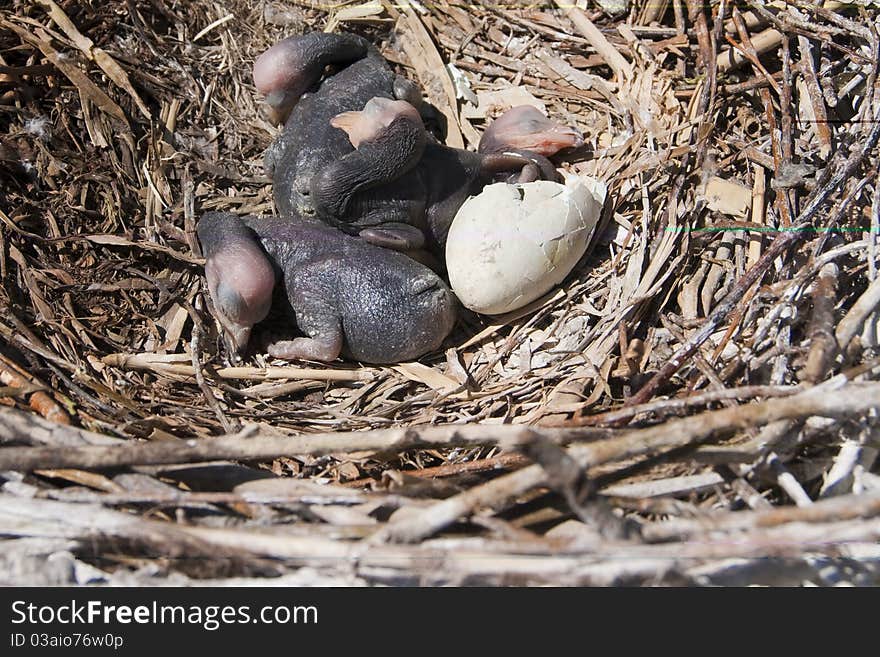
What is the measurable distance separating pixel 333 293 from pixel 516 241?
1.84 feet

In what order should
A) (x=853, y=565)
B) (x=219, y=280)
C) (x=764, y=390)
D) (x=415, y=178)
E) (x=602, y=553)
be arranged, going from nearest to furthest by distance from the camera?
1. (x=602, y=553)
2. (x=853, y=565)
3. (x=764, y=390)
4. (x=219, y=280)
5. (x=415, y=178)

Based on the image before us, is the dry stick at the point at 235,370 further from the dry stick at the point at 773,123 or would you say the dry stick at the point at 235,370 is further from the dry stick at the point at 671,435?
the dry stick at the point at 773,123

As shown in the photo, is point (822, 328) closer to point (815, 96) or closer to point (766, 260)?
point (766, 260)

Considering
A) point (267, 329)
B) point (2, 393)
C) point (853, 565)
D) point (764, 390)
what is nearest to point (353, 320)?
point (267, 329)

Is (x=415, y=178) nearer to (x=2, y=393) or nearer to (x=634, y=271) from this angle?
(x=634, y=271)

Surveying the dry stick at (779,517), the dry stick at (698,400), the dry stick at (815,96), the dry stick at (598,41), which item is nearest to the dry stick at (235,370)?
the dry stick at (698,400)

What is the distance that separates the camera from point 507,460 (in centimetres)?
169

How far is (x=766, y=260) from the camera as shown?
6.09 ft

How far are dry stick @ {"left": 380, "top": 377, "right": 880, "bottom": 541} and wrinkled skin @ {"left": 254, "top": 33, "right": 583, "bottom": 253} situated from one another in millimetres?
1138

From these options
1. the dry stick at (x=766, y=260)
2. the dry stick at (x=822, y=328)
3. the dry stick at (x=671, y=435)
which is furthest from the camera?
the dry stick at (x=766, y=260)

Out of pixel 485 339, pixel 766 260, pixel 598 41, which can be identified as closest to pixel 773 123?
pixel 766 260

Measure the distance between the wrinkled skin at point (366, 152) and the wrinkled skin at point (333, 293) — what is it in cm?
10

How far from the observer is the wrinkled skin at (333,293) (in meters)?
2.13

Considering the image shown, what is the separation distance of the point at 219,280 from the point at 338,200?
41 cm
